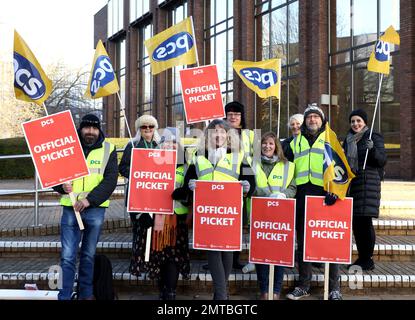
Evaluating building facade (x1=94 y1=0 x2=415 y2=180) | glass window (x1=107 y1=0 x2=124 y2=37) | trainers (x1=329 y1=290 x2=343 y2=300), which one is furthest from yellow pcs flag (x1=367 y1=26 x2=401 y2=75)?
glass window (x1=107 y1=0 x2=124 y2=37)

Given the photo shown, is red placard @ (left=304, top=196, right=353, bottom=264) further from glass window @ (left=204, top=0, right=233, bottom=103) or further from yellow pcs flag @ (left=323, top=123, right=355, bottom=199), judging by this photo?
glass window @ (left=204, top=0, right=233, bottom=103)

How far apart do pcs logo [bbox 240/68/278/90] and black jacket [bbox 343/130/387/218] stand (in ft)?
4.90

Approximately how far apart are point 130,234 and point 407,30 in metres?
11.4

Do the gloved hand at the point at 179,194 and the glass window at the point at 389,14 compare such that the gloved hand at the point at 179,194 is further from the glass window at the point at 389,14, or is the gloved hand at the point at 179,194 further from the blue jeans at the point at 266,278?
the glass window at the point at 389,14

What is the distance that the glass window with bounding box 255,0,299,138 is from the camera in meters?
19.2

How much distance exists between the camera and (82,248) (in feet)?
15.3

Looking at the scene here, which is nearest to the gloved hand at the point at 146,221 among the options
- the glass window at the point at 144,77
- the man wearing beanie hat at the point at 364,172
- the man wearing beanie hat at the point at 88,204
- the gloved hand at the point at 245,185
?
the man wearing beanie hat at the point at 88,204

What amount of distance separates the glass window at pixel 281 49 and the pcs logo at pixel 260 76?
12326 millimetres

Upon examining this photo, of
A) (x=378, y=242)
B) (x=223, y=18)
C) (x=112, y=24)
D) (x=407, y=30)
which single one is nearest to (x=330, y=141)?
(x=378, y=242)

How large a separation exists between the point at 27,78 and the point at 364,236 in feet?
13.7

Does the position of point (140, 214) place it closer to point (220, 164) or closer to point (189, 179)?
point (189, 179)

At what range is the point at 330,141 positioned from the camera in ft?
15.5

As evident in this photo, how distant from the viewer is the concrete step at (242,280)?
5.23 m

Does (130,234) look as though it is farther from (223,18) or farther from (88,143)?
(223,18)
